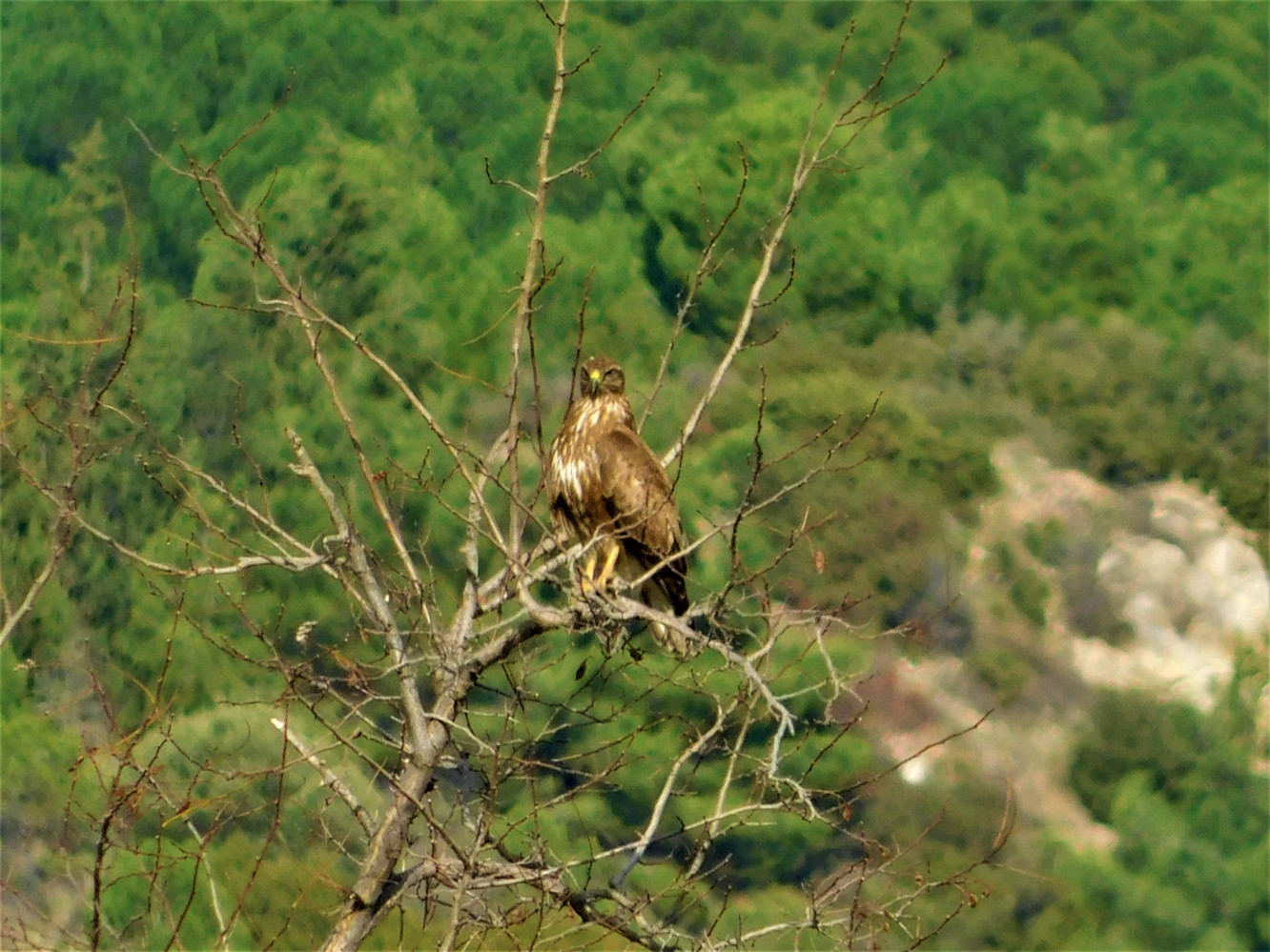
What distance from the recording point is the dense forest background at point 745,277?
2062cm

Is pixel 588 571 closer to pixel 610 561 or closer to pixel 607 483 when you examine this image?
pixel 610 561

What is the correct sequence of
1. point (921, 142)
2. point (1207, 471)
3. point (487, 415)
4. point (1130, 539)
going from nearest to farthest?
point (487, 415), point (1130, 539), point (1207, 471), point (921, 142)

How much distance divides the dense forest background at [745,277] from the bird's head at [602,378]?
215 inches

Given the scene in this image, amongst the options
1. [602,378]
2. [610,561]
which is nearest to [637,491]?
[610,561]

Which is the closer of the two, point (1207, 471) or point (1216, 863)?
point (1216, 863)

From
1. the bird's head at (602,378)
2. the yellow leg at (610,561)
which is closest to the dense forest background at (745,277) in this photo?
the yellow leg at (610,561)

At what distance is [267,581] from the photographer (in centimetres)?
1889

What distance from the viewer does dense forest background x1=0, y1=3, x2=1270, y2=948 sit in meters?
20.6

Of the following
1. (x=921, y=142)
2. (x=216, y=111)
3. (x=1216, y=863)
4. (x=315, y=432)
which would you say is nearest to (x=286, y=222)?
(x=315, y=432)

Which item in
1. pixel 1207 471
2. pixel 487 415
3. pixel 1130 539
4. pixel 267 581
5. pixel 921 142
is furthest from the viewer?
pixel 921 142

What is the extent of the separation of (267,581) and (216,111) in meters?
15.0

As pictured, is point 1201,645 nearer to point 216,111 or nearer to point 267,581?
point 267,581

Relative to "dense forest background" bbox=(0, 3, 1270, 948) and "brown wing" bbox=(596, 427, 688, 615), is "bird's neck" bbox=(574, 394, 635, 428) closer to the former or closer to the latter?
"brown wing" bbox=(596, 427, 688, 615)

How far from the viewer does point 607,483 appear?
5875 millimetres
